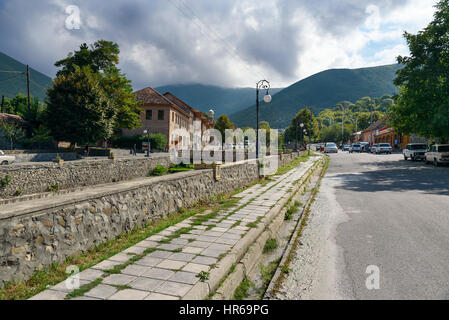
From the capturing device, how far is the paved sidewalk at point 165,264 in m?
2.89

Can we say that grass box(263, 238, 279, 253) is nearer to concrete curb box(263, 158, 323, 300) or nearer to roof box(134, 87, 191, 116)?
concrete curb box(263, 158, 323, 300)

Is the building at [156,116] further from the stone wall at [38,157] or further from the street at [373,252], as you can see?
the street at [373,252]

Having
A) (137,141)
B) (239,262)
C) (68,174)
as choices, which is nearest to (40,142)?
(137,141)

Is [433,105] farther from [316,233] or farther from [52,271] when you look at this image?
[52,271]

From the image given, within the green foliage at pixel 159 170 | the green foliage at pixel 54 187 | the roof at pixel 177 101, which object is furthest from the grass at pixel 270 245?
the roof at pixel 177 101

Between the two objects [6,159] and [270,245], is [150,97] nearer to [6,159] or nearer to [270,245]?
[6,159]

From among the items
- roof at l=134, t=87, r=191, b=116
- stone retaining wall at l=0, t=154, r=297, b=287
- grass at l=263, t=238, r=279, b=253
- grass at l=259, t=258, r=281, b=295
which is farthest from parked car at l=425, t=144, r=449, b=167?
roof at l=134, t=87, r=191, b=116

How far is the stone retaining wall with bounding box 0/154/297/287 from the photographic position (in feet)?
10.5

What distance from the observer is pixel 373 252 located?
4.57 metres

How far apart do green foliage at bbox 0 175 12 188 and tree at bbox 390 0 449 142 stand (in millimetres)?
27951

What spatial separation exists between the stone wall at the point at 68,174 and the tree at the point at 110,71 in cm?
1709

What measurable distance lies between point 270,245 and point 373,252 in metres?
1.67
